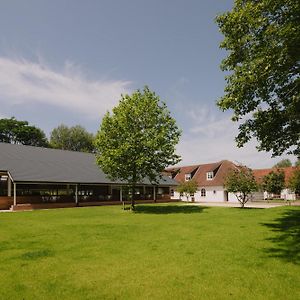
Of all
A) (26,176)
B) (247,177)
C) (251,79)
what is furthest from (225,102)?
(26,176)

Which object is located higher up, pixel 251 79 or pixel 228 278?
pixel 251 79

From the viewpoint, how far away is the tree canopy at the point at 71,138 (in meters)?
91.1

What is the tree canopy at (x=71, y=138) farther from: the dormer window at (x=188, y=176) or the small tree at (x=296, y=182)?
the small tree at (x=296, y=182)

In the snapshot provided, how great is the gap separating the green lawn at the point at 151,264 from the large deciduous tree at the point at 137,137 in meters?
13.0

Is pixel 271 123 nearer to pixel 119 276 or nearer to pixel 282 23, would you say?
pixel 282 23

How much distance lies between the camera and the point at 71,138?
300 feet

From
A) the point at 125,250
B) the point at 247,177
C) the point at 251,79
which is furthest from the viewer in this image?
the point at 247,177

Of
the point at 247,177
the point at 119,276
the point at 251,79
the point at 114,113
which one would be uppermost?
the point at 114,113

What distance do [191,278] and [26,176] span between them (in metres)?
29.8

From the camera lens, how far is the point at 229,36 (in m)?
16.9

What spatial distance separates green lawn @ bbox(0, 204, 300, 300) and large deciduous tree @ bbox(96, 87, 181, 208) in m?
13.0

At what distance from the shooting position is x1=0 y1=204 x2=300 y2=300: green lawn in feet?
25.1

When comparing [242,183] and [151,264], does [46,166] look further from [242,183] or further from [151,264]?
[151,264]

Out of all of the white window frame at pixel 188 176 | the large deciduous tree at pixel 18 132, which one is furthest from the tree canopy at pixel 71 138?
the white window frame at pixel 188 176
